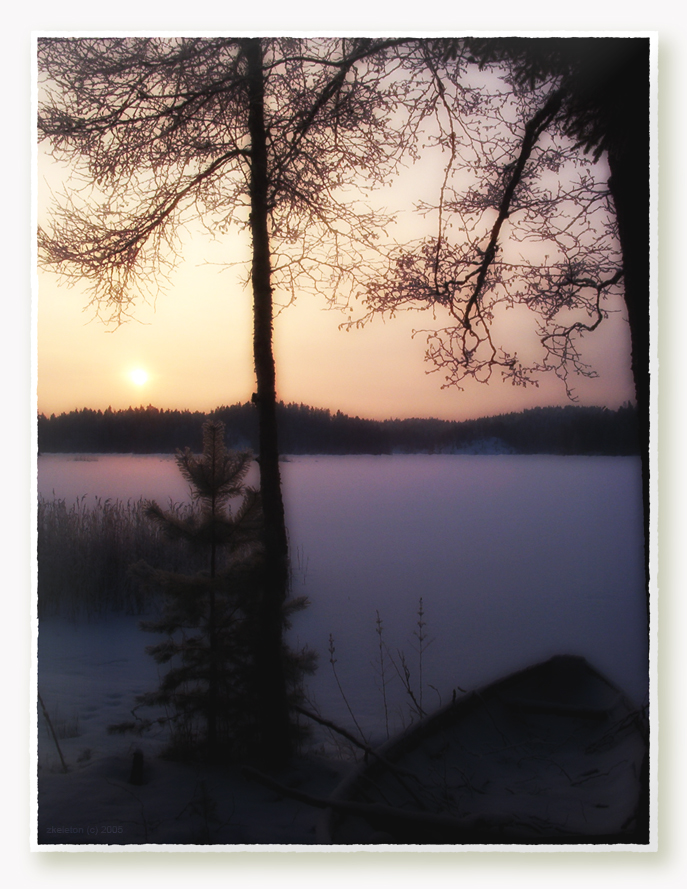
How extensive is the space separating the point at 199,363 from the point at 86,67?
1.26 m

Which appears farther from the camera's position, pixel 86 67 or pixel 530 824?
pixel 86 67

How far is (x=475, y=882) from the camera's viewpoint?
6.48 ft

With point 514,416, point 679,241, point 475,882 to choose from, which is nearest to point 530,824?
point 475,882

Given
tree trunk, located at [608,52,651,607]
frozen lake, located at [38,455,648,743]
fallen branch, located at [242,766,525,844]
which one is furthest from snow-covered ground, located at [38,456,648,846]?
tree trunk, located at [608,52,651,607]

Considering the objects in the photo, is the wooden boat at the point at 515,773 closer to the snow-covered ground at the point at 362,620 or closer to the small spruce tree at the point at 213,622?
the snow-covered ground at the point at 362,620

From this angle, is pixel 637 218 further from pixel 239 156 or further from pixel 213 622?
pixel 213 622

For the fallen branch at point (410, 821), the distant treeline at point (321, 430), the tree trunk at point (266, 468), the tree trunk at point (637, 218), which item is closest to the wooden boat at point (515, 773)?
the fallen branch at point (410, 821)

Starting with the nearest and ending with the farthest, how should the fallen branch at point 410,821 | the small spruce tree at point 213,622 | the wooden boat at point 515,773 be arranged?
1. the fallen branch at point 410,821
2. the wooden boat at point 515,773
3. the small spruce tree at point 213,622

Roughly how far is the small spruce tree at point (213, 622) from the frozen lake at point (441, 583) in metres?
0.10

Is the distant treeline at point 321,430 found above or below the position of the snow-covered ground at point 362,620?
above

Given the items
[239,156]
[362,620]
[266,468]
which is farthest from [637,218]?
[362,620]

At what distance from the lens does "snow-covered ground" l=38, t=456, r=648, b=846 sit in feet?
6.57

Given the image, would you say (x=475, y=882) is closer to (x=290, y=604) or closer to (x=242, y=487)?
(x=290, y=604)

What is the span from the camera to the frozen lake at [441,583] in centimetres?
211
